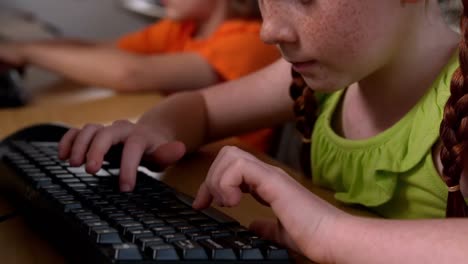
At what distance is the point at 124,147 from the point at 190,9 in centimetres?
77

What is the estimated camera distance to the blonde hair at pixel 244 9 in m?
1.56

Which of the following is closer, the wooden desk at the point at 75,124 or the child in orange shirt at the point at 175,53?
the wooden desk at the point at 75,124

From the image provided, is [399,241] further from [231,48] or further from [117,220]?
[231,48]

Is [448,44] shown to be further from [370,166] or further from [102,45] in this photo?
[102,45]

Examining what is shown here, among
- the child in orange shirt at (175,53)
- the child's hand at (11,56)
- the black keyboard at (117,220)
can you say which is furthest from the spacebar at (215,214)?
the child's hand at (11,56)

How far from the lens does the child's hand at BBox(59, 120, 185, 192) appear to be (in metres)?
0.78

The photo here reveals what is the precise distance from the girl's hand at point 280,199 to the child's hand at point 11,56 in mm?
935

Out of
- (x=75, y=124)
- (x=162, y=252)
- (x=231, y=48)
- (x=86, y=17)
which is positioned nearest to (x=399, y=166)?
(x=162, y=252)

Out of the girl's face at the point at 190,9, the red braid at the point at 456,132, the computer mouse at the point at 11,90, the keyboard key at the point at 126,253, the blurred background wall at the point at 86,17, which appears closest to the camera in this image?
the keyboard key at the point at 126,253

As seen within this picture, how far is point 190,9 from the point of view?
1.55 meters

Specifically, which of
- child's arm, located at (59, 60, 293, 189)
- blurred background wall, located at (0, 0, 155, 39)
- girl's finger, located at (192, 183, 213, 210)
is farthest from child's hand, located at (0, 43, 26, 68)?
girl's finger, located at (192, 183, 213, 210)

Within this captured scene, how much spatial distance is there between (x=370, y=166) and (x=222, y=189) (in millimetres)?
242

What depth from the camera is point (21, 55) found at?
1512 mm

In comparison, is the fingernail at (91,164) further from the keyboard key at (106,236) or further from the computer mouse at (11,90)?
the computer mouse at (11,90)
